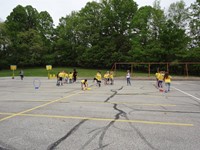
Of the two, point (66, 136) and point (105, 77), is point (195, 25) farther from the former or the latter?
point (66, 136)

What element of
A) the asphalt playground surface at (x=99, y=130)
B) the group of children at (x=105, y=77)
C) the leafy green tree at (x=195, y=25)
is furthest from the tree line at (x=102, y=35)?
the asphalt playground surface at (x=99, y=130)

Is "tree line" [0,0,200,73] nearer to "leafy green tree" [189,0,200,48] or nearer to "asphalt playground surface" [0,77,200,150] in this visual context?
"leafy green tree" [189,0,200,48]

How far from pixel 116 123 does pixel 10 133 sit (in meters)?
2.98

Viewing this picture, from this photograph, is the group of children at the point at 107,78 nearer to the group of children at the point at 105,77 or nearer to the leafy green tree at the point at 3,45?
Result: the group of children at the point at 105,77

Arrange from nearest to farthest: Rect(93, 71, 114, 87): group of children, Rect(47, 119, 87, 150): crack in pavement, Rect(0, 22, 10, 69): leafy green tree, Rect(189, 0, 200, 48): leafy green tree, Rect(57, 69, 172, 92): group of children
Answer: Rect(47, 119, 87, 150): crack in pavement → Rect(57, 69, 172, 92): group of children → Rect(93, 71, 114, 87): group of children → Rect(189, 0, 200, 48): leafy green tree → Rect(0, 22, 10, 69): leafy green tree

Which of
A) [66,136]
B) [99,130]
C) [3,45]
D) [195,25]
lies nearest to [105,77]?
[99,130]

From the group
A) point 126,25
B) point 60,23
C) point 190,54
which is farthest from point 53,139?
point 60,23

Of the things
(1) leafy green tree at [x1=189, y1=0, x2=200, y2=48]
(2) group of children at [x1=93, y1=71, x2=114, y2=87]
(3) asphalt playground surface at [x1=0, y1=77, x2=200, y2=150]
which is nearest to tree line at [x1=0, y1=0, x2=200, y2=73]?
(1) leafy green tree at [x1=189, y1=0, x2=200, y2=48]

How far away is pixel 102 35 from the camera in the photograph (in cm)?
6306

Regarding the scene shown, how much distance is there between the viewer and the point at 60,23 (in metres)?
75.3

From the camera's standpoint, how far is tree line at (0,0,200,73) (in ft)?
157

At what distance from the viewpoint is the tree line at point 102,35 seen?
47.9 metres

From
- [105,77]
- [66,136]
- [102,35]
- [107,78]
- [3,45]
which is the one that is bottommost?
[66,136]

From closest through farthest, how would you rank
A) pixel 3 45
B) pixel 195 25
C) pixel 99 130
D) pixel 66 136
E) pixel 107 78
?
pixel 66 136 < pixel 99 130 < pixel 107 78 < pixel 195 25 < pixel 3 45
